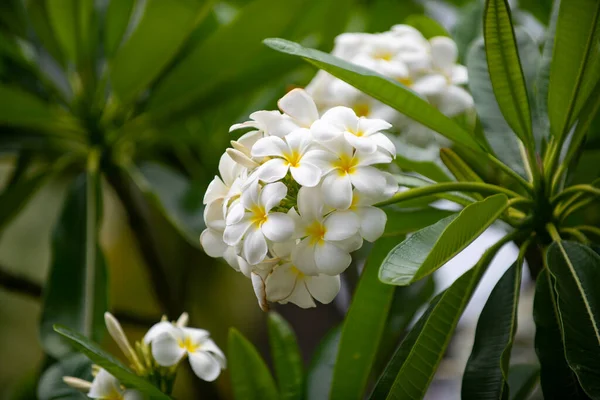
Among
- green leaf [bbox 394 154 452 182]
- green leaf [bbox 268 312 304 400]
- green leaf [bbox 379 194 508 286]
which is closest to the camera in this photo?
green leaf [bbox 379 194 508 286]

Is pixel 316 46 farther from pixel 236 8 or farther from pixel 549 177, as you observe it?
pixel 549 177

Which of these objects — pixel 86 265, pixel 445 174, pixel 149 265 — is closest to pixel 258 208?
pixel 445 174

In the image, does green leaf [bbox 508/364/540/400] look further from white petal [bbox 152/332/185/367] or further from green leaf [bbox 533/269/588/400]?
white petal [bbox 152/332/185/367]

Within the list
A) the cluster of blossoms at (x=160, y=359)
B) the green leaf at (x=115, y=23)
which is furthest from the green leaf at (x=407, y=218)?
the green leaf at (x=115, y=23)

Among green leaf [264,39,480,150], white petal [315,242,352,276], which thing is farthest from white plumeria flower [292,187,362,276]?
green leaf [264,39,480,150]

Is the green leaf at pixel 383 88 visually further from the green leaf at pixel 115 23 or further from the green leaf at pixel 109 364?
the green leaf at pixel 115 23

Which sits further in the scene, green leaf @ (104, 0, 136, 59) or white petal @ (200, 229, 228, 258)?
green leaf @ (104, 0, 136, 59)
